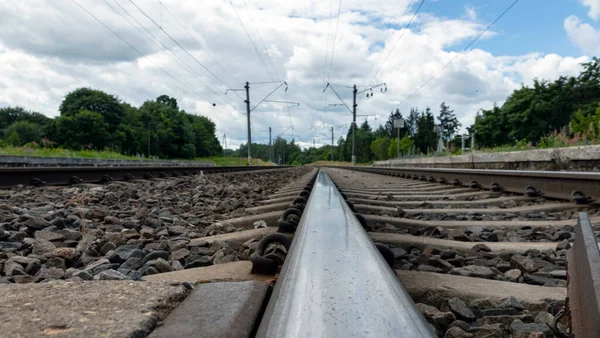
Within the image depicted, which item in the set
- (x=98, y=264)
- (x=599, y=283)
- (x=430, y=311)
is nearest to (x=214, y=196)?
(x=98, y=264)

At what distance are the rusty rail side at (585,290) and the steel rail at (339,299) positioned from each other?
30 centimetres

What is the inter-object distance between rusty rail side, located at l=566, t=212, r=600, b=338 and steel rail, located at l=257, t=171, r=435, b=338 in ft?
0.98

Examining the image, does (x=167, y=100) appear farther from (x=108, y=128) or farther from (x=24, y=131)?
(x=108, y=128)

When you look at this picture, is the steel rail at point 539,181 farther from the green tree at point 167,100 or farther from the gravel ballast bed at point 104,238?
the green tree at point 167,100

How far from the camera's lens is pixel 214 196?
17.1 feet

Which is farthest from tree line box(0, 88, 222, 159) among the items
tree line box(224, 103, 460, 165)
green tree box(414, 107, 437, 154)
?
green tree box(414, 107, 437, 154)

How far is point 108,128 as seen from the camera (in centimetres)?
6519

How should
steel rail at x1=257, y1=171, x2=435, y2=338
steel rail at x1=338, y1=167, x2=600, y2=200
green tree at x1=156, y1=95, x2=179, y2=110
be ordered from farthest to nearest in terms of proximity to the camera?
green tree at x1=156, y1=95, x2=179, y2=110 → steel rail at x1=338, y1=167, x2=600, y2=200 → steel rail at x1=257, y1=171, x2=435, y2=338

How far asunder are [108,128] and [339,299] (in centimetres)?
7045

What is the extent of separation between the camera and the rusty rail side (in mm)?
807

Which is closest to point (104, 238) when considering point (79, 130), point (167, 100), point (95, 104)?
point (79, 130)

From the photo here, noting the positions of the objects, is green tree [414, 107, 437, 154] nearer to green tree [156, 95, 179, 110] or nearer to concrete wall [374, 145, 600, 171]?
green tree [156, 95, 179, 110]

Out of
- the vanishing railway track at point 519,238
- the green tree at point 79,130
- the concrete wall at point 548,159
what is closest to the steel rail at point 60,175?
the vanishing railway track at point 519,238

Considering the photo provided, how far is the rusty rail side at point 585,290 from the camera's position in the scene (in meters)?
0.81
